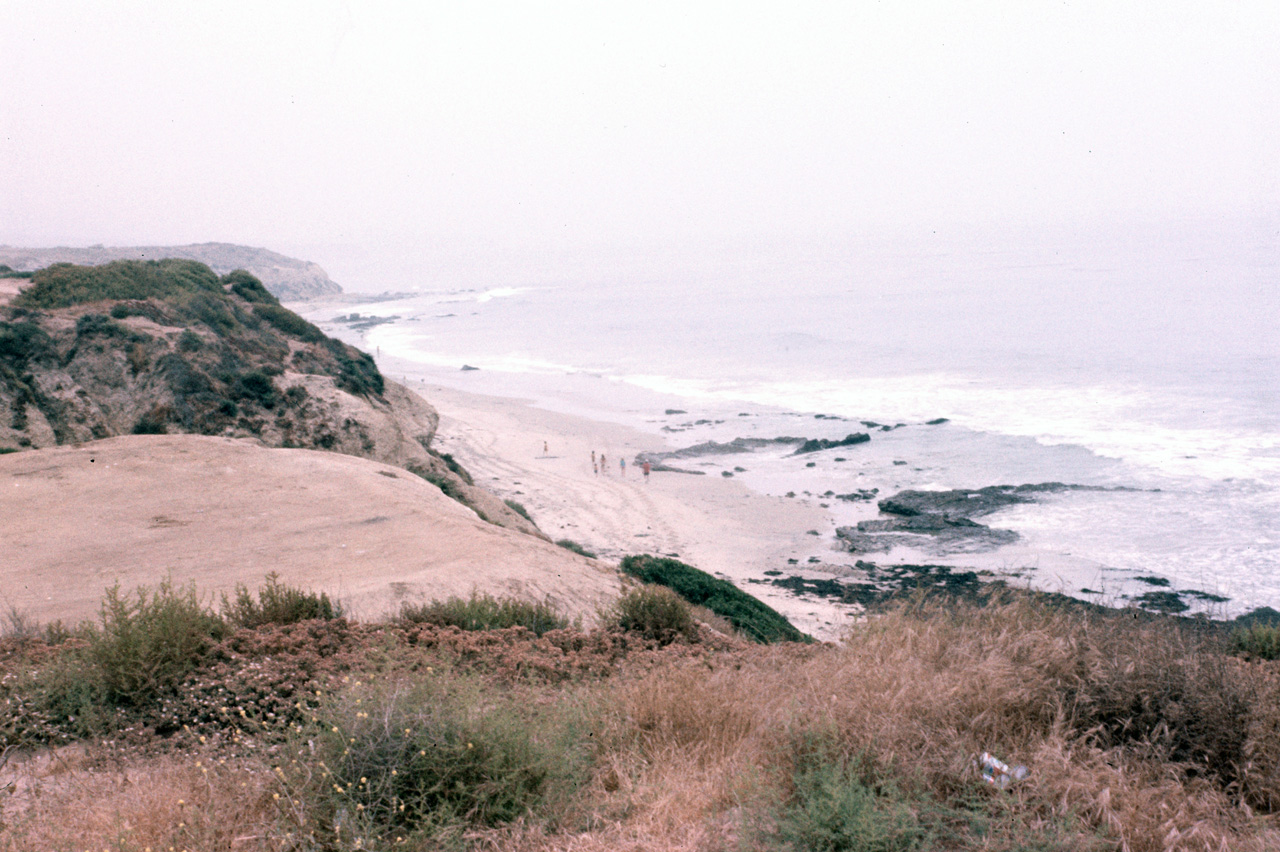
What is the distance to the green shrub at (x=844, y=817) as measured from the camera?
3.05 meters

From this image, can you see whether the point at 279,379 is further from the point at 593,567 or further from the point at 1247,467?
the point at 1247,467

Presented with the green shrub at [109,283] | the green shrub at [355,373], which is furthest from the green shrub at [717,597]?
the green shrub at [109,283]

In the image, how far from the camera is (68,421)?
16969mm

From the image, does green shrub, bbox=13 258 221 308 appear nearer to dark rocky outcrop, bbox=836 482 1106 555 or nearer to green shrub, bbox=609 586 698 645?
green shrub, bbox=609 586 698 645

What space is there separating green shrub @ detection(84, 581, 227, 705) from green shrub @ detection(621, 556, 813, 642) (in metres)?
6.97

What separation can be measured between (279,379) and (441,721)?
1870 cm

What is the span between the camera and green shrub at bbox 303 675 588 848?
10.7 feet

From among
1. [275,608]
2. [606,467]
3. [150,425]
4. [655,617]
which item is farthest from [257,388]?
[655,617]

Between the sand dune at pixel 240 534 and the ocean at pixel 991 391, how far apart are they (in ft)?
20.2

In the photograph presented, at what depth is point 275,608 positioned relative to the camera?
652 cm

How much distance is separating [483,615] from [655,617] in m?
1.67

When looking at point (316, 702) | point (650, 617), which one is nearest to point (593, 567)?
point (650, 617)

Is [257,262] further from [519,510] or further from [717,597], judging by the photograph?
[717,597]

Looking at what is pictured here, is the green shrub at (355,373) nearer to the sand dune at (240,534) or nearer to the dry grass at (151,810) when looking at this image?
the sand dune at (240,534)
